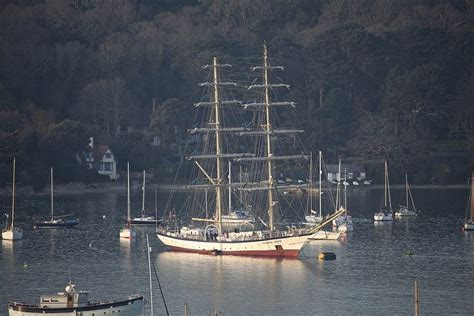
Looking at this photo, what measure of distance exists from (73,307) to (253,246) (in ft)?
111

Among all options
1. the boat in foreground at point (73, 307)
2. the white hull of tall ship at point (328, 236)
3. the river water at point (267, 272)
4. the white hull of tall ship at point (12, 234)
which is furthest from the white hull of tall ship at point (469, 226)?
the boat in foreground at point (73, 307)

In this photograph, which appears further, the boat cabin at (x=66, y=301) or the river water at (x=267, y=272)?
the river water at (x=267, y=272)

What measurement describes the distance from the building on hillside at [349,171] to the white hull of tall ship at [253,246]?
71.4 meters

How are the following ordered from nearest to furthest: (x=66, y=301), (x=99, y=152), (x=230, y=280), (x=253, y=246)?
(x=66, y=301)
(x=230, y=280)
(x=253, y=246)
(x=99, y=152)

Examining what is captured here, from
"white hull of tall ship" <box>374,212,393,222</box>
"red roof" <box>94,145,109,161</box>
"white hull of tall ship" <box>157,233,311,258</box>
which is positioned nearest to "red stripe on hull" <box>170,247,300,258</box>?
"white hull of tall ship" <box>157,233,311,258</box>

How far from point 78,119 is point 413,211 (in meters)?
60.7

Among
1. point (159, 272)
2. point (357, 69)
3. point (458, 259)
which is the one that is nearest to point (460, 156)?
point (357, 69)

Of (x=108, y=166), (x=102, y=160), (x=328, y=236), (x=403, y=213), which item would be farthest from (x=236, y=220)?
(x=108, y=166)

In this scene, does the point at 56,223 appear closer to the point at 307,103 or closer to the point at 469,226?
the point at 469,226

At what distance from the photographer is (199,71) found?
195375 mm

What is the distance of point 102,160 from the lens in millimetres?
176625

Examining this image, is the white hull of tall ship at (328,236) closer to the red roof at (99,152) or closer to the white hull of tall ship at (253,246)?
the white hull of tall ship at (253,246)

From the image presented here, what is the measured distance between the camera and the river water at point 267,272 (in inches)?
3280

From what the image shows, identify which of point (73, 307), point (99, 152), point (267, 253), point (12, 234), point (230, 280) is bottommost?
point (230, 280)
